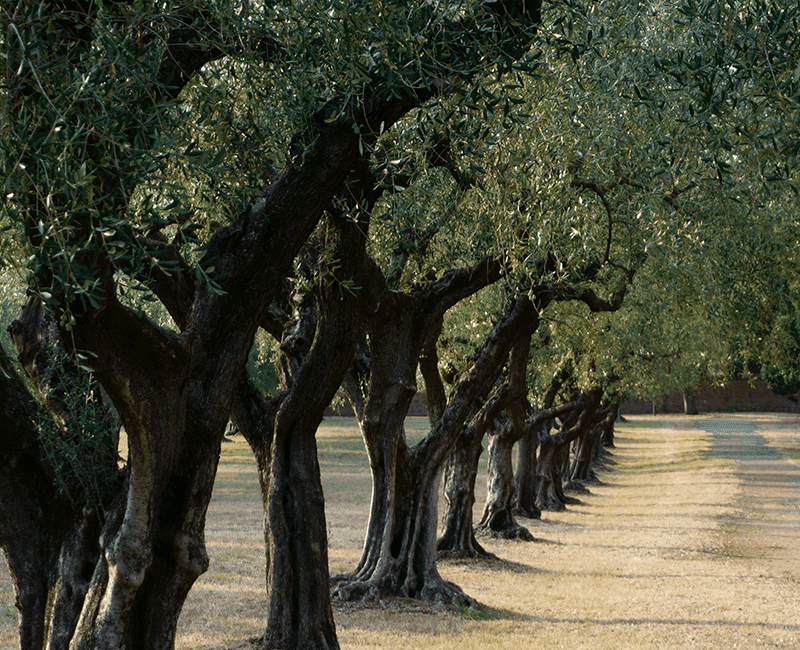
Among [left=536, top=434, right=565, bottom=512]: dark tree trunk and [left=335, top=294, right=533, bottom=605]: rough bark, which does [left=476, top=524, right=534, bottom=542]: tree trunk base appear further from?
[left=335, top=294, right=533, bottom=605]: rough bark

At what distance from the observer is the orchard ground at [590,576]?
11.9m

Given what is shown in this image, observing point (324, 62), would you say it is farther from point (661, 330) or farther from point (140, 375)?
point (661, 330)

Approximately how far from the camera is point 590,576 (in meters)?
17.4

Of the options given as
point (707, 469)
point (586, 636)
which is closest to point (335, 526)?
point (586, 636)

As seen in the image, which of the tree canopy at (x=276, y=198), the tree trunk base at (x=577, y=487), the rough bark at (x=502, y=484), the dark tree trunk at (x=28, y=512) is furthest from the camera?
the tree trunk base at (x=577, y=487)

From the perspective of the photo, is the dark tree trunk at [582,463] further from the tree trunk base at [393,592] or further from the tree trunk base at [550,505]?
the tree trunk base at [393,592]

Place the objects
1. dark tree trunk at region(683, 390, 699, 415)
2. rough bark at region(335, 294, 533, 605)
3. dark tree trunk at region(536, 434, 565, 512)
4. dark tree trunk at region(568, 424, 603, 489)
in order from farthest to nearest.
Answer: dark tree trunk at region(683, 390, 699, 415)
dark tree trunk at region(568, 424, 603, 489)
dark tree trunk at region(536, 434, 565, 512)
rough bark at region(335, 294, 533, 605)

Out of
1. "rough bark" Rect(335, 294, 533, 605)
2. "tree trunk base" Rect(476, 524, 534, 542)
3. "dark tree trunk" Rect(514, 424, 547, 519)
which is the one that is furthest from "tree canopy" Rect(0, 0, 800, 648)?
"dark tree trunk" Rect(514, 424, 547, 519)

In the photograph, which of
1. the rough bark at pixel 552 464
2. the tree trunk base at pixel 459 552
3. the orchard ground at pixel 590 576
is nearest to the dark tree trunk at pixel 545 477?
the rough bark at pixel 552 464

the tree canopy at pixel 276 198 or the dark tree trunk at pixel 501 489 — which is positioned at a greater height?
the tree canopy at pixel 276 198

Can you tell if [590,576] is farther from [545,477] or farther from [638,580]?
[545,477]

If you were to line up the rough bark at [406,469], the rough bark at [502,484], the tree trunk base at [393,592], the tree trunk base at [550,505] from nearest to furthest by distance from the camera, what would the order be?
the rough bark at [406,469], the tree trunk base at [393,592], the rough bark at [502,484], the tree trunk base at [550,505]

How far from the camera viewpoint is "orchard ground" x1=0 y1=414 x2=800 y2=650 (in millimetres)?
11883

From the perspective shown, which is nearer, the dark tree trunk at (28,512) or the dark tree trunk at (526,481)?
the dark tree trunk at (28,512)
